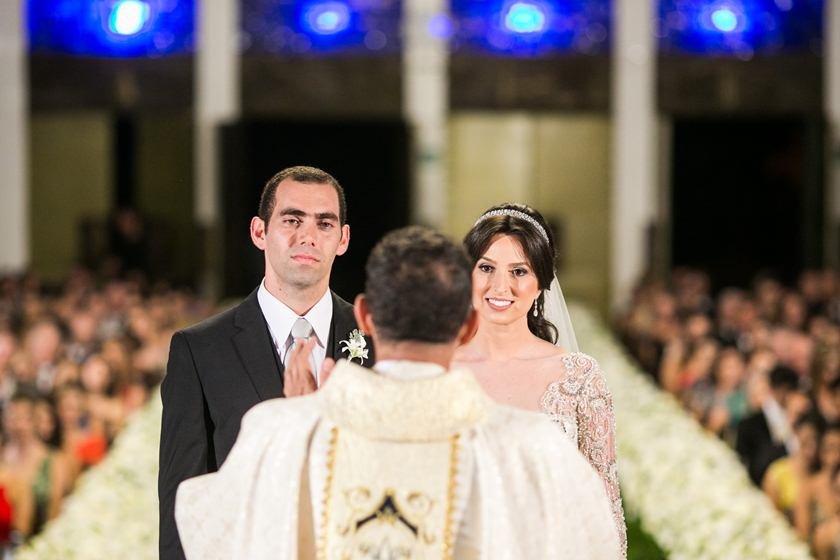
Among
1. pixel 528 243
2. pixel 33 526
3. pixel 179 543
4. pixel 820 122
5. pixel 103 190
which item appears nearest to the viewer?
pixel 179 543

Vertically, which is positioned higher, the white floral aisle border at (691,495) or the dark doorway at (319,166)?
the dark doorway at (319,166)

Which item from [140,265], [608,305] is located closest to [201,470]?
[140,265]

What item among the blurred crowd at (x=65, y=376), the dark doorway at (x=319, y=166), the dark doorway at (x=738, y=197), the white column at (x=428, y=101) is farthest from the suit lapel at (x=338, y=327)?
the dark doorway at (x=738, y=197)

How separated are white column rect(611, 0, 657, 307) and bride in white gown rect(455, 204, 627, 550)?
19421 millimetres

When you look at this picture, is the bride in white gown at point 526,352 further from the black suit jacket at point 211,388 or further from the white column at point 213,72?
the white column at point 213,72

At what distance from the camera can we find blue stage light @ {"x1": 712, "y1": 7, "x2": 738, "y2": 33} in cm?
2353

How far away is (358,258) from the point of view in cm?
2139

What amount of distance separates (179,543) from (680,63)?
20906 mm

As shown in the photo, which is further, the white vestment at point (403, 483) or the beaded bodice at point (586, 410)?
the beaded bodice at point (586, 410)

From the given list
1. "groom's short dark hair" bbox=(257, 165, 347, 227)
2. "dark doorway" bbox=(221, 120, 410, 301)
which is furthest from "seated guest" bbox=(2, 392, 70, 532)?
"dark doorway" bbox=(221, 120, 410, 301)

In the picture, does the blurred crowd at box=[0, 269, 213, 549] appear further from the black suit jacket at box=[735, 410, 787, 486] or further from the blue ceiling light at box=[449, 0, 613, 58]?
the blue ceiling light at box=[449, 0, 613, 58]

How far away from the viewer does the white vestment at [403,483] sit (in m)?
3.04

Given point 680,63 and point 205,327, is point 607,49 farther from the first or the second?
point 205,327

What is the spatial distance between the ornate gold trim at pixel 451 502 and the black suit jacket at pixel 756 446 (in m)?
7.12
